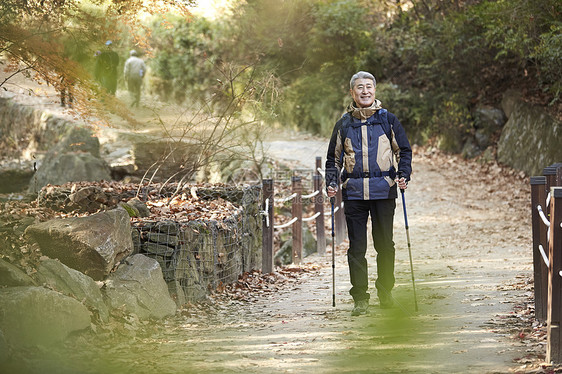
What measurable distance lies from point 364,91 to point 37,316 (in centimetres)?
295

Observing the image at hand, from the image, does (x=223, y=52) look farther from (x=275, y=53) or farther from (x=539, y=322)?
(x=539, y=322)

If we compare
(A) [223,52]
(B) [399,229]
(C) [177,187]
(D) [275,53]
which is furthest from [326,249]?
(A) [223,52]

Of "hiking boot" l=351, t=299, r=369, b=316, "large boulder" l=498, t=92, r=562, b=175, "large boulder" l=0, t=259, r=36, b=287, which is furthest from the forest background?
"large boulder" l=0, t=259, r=36, b=287

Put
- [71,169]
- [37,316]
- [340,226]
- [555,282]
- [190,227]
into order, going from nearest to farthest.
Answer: [555,282] < [37,316] < [190,227] < [340,226] < [71,169]

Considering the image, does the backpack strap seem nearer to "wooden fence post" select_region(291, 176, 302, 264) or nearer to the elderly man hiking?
the elderly man hiking

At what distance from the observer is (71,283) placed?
18.6ft

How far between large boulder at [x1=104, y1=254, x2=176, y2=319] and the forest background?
436 cm

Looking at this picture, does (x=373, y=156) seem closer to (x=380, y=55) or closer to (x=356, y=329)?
(x=356, y=329)

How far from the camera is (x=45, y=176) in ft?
53.4

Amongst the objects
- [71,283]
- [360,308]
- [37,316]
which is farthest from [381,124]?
[37,316]

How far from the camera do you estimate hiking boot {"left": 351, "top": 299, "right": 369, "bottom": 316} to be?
6.03 m

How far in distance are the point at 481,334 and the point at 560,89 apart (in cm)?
1095

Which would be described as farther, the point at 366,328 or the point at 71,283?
the point at 71,283

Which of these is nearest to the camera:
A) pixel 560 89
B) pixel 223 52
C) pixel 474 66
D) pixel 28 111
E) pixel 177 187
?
pixel 177 187
